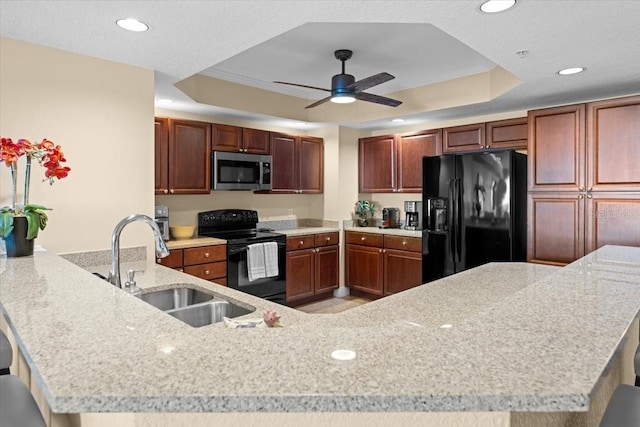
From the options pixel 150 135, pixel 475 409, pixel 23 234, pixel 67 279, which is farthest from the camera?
pixel 150 135

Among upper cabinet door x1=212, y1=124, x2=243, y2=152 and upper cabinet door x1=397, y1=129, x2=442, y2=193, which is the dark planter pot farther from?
upper cabinet door x1=397, y1=129, x2=442, y2=193

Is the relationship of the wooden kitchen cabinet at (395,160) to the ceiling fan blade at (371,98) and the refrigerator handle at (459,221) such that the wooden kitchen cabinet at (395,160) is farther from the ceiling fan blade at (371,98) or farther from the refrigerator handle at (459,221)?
the ceiling fan blade at (371,98)

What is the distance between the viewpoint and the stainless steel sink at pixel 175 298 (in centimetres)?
203

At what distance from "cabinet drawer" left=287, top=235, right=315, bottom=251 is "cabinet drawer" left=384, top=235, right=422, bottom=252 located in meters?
0.88

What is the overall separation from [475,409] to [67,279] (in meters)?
1.45

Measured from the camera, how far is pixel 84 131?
8.43 ft

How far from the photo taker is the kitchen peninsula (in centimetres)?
57

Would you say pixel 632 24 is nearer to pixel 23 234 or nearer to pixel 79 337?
pixel 79 337

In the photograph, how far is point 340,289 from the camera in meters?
5.13

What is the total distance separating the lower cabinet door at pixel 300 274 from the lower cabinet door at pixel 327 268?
0.27 feet

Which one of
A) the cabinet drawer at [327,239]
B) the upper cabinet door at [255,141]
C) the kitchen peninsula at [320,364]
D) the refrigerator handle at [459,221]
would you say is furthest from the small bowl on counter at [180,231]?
the kitchen peninsula at [320,364]

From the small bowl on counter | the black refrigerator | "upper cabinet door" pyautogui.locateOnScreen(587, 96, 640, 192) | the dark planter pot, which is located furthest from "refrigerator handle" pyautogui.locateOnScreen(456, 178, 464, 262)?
the dark planter pot

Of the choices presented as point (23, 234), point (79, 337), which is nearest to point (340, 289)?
point (23, 234)

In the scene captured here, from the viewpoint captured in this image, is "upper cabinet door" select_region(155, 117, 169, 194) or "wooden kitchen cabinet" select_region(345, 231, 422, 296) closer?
"upper cabinet door" select_region(155, 117, 169, 194)
